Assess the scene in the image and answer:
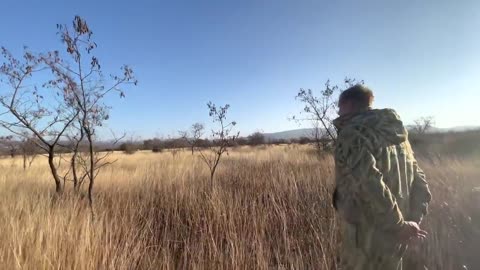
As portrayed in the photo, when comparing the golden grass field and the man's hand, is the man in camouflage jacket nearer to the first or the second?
the man's hand

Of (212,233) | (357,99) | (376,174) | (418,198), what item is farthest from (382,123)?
(212,233)

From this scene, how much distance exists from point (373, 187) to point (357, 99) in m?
0.47

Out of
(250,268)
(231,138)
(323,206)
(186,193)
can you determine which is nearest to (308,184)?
(323,206)

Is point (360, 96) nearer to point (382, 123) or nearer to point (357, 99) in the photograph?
point (357, 99)

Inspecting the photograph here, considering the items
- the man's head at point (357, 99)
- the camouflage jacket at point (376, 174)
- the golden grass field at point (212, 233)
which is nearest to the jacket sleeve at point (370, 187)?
the camouflage jacket at point (376, 174)

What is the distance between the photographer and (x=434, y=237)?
3.38 m

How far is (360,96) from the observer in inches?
71.6

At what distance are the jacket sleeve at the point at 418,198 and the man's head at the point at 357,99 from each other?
439 mm

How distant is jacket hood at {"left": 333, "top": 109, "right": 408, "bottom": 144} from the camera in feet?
5.71

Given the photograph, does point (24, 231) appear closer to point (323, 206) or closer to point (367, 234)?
point (367, 234)

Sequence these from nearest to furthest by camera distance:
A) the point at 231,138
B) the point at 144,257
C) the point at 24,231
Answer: the point at 24,231 → the point at 144,257 → the point at 231,138

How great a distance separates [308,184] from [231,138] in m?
3.46

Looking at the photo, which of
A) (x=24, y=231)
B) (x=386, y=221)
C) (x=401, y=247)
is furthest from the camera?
(x=24, y=231)

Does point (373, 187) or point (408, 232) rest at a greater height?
point (373, 187)
